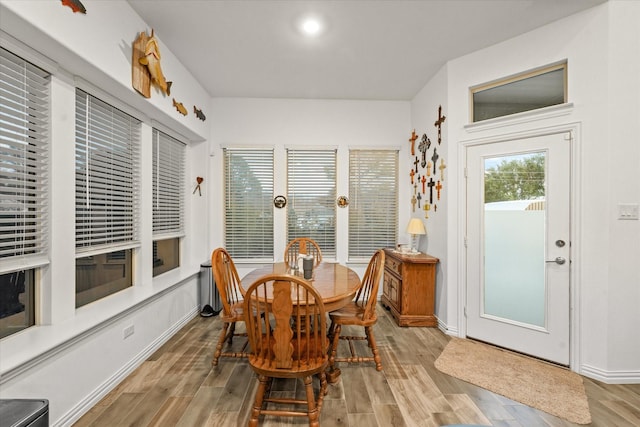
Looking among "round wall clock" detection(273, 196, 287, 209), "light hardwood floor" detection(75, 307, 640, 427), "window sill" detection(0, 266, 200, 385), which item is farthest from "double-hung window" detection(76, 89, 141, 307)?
"round wall clock" detection(273, 196, 287, 209)

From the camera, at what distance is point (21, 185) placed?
A: 5.33ft

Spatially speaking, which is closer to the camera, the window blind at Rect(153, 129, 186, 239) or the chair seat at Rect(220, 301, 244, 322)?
the chair seat at Rect(220, 301, 244, 322)

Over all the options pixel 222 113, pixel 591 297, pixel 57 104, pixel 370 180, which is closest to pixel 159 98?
pixel 57 104

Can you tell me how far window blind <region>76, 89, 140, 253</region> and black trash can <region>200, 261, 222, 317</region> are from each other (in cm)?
106

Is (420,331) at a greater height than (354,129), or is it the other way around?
(354,129)

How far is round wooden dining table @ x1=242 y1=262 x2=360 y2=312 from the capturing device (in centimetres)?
191

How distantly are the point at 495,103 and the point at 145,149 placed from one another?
3.61 m


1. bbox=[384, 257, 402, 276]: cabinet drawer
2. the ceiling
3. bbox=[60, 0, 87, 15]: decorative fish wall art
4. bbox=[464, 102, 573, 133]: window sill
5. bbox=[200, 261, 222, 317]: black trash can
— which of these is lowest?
bbox=[200, 261, 222, 317]: black trash can

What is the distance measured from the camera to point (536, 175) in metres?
2.54

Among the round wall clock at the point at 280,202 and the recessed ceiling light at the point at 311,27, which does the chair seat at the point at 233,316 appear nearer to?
the round wall clock at the point at 280,202

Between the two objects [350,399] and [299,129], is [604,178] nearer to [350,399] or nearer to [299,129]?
[350,399]

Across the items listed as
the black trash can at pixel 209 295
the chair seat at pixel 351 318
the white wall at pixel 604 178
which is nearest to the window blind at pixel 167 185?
the black trash can at pixel 209 295

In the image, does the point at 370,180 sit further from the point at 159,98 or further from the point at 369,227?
the point at 159,98

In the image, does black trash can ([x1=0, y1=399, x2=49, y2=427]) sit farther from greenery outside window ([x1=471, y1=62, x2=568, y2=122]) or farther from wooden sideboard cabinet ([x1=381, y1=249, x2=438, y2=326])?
greenery outside window ([x1=471, y1=62, x2=568, y2=122])
